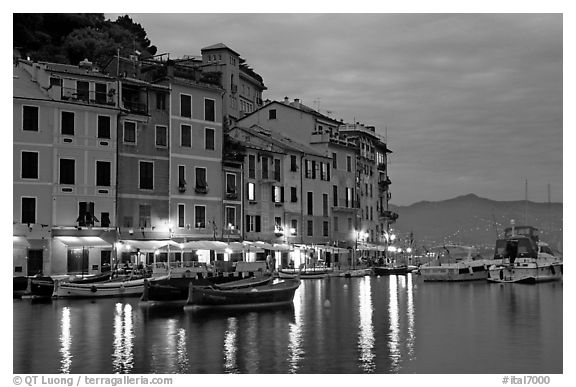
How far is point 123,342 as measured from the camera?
1780 cm

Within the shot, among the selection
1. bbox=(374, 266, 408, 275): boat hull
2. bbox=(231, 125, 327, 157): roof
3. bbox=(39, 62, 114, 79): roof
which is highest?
bbox=(39, 62, 114, 79): roof

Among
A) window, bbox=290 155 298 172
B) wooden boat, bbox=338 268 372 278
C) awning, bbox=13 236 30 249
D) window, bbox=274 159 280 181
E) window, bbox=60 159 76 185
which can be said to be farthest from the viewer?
window, bbox=290 155 298 172

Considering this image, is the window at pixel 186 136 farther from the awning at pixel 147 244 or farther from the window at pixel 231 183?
the awning at pixel 147 244

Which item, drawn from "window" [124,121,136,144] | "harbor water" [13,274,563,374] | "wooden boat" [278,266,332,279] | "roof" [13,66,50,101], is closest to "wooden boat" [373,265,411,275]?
"wooden boat" [278,266,332,279]

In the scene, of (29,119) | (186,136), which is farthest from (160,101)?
(29,119)

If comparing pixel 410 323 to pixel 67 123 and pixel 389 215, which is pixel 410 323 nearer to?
pixel 67 123

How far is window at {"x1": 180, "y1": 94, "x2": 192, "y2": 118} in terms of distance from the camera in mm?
40438

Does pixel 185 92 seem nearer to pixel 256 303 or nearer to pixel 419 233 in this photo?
pixel 256 303

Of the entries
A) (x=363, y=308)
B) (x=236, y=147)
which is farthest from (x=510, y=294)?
(x=236, y=147)

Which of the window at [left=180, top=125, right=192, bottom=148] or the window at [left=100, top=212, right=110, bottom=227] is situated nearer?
the window at [left=100, top=212, right=110, bottom=227]

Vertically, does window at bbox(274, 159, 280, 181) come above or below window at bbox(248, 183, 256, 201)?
above

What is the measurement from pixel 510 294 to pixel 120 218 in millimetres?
19332

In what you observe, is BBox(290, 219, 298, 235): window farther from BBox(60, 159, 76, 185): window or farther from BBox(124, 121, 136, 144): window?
BBox(60, 159, 76, 185): window

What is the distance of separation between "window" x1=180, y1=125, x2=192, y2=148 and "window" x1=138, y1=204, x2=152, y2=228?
14.0 feet
